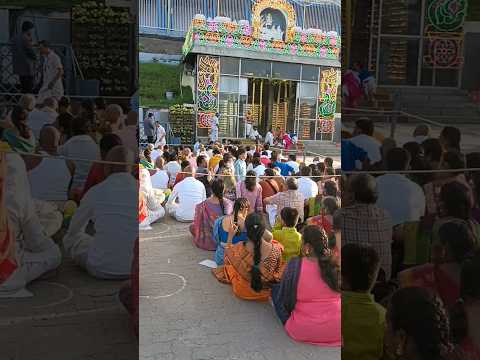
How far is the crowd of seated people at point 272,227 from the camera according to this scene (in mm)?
1986

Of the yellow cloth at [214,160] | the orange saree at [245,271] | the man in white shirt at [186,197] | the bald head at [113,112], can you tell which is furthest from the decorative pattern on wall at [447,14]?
the man in white shirt at [186,197]

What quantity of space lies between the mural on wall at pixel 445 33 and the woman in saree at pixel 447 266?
14.0 inches

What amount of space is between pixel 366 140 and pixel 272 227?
114 cm

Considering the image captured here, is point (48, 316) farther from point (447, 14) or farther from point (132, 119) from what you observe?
point (447, 14)

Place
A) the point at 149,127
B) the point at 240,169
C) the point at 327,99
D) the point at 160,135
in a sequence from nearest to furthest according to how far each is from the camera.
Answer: the point at 149,127, the point at 160,135, the point at 327,99, the point at 240,169

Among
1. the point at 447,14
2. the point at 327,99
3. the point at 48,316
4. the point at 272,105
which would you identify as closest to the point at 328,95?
the point at 327,99

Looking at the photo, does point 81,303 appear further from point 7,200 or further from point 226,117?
point 226,117

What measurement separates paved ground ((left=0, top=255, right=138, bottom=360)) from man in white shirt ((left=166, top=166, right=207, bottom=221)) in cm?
106

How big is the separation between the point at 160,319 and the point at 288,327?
501 millimetres

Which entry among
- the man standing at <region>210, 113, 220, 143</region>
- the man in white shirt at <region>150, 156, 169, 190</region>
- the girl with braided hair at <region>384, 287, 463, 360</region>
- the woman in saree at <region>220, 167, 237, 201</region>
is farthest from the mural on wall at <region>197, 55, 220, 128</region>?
the girl with braided hair at <region>384, 287, 463, 360</region>

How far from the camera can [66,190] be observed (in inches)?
41.8

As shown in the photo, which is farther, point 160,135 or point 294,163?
point 294,163

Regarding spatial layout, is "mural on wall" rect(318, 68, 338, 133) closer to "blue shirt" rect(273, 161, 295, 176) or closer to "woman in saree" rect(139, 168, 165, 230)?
"blue shirt" rect(273, 161, 295, 176)

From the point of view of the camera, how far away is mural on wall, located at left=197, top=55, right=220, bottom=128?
1.89 m
